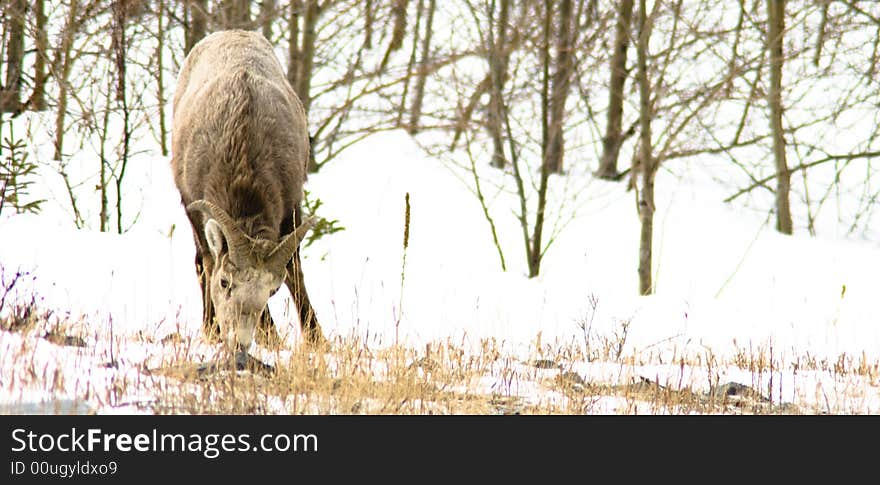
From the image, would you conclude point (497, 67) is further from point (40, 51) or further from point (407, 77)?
point (40, 51)

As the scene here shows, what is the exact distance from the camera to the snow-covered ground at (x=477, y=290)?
229 inches

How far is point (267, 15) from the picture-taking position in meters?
13.8

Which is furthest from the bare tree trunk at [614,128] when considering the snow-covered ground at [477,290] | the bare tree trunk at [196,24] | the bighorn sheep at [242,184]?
the bighorn sheep at [242,184]

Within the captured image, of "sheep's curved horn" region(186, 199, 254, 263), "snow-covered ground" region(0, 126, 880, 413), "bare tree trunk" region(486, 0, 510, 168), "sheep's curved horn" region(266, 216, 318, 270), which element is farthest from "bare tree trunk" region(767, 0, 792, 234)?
"sheep's curved horn" region(186, 199, 254, 263)

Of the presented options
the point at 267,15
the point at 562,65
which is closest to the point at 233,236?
the point at 562,65

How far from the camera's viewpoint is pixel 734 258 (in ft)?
45.5

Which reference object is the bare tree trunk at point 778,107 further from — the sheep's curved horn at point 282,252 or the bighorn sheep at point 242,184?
the sheep's curved horn at point 282,252

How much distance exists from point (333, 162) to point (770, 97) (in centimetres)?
744

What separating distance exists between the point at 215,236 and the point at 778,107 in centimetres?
929

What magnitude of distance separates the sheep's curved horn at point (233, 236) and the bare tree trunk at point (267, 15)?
7.51 metres
